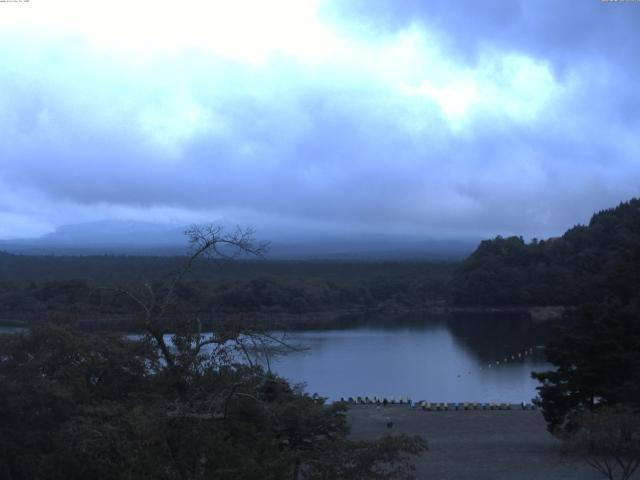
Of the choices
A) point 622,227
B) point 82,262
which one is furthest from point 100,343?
point 82,262

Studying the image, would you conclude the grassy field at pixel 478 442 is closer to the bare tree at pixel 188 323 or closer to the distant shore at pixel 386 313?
the bare tree at pixel 188 323

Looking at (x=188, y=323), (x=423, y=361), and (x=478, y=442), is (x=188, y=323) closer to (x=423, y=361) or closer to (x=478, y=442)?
Answer: (x=478, y=442)

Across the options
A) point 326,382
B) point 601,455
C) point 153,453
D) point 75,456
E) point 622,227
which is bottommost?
point 326,382

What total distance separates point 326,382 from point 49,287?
2004 centimetres

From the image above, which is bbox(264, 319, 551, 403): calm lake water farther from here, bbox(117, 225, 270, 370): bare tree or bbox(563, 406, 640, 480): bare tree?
bbox(117, 225, 270, 370): bare tree

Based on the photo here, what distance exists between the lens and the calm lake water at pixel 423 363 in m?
23.9

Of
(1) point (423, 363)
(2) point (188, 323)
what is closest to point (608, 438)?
(2) point (188, 323)

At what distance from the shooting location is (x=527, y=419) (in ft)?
57.2

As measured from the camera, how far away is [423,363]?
95.0 feet

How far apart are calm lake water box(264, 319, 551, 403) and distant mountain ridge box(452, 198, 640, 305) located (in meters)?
8.23

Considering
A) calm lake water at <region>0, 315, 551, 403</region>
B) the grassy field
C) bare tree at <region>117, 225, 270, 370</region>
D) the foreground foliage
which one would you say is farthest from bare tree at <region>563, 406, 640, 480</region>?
calm lake water at <region>0, 315, 551, 403</region>

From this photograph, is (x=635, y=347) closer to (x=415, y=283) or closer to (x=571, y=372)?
(x=571, y=372)

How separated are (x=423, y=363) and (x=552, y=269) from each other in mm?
23410

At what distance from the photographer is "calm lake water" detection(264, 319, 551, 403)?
23.9m
